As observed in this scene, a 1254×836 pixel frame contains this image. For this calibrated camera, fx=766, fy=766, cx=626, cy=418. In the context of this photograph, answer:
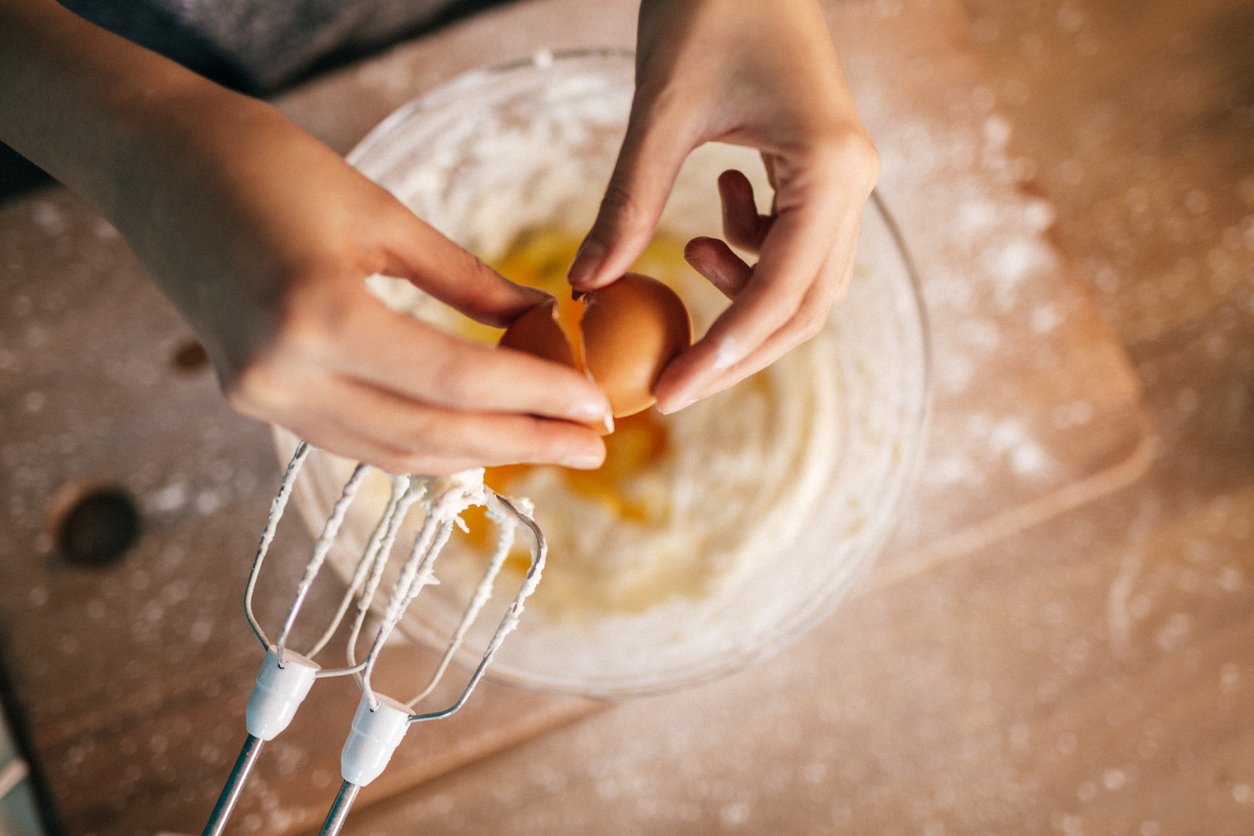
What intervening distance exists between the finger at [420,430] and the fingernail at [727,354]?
12 cm

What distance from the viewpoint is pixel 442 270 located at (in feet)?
1.49

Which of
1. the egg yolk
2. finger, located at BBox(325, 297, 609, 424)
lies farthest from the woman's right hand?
the egg yolk

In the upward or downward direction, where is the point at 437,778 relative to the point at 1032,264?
downward

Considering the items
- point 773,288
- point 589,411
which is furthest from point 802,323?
point 589,411

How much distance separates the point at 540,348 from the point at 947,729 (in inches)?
24.9

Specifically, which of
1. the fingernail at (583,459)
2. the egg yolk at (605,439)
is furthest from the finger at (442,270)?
the egg yolk at (605,439)

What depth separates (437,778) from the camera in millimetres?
769

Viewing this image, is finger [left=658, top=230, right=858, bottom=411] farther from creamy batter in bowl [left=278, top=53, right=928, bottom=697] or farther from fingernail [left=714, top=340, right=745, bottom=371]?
creamy batter in bowl [left=278, top=53, right=928, bottom=697]

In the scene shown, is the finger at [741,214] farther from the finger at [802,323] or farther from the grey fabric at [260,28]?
the grey fabric at [260,28]

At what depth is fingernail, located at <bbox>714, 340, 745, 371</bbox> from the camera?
0.50 meters

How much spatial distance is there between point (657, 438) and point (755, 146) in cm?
31

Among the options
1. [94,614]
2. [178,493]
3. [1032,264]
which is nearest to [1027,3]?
[1032,264]

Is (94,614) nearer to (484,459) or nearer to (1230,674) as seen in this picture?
(484,459)

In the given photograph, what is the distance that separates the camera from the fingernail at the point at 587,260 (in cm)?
51
